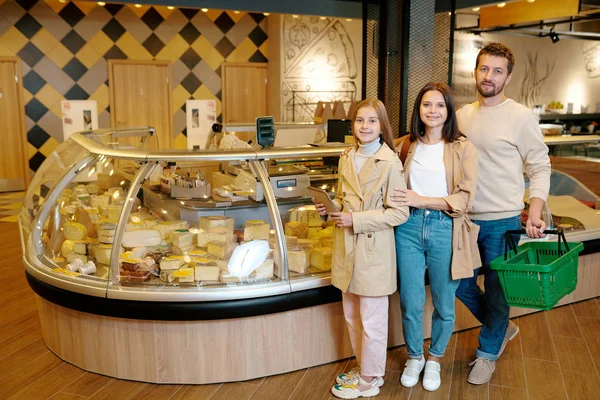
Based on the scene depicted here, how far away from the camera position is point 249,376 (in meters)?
3.06

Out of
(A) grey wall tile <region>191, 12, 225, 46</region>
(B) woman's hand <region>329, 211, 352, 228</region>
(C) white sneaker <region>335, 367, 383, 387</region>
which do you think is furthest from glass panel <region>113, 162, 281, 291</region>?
(A) grey wall tile <region>191, 12, 225, 46</region>

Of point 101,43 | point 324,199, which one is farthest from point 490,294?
point 101,43

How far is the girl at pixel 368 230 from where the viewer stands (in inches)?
107

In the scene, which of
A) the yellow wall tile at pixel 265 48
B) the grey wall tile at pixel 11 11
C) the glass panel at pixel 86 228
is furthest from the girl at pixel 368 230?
the yellow wall tile at pixel 265 48

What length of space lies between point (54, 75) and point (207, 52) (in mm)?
2453

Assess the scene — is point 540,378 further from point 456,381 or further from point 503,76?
point 503,76

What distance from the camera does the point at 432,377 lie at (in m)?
2.98

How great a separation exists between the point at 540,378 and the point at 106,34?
8.25 m

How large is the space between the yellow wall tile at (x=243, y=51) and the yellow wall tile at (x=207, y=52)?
8.3 inches

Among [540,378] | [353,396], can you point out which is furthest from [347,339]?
[540,378]

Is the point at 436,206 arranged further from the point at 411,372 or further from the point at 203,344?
the point at 203,344

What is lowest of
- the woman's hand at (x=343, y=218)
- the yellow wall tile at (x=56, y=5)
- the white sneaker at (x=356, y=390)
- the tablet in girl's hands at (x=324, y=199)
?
the white sneaker at (x=356, y=390)

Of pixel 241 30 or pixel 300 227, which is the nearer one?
pixel 300 227

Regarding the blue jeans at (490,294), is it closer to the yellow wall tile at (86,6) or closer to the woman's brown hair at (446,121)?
the woman's brown hair at (446,121)
